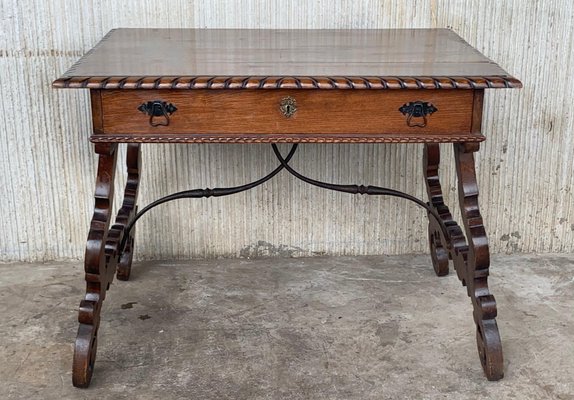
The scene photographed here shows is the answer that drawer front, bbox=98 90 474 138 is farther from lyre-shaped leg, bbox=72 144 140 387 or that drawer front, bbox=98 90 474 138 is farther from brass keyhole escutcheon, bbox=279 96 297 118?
lyre-shaped leg, bbox=72 144 140 387

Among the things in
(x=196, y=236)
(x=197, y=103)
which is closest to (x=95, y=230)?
(x=197, y=103)

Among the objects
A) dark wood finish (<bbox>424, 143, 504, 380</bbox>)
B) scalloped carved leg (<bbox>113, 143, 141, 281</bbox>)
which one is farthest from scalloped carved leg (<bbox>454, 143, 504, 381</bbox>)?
scalloped carved leg (<bbox>113, 143, 141, 281</bbox>)

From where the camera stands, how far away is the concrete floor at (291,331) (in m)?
1.89

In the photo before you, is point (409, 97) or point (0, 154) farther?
point (0, 154)

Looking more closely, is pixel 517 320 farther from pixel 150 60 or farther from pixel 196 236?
pixel 150 60

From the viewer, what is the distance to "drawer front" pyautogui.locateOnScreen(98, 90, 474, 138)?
173 cm

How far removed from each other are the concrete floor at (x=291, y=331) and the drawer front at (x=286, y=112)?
1.97 feet

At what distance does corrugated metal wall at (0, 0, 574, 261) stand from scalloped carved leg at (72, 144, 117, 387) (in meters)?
0.68

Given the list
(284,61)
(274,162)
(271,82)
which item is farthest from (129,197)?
(271,82)

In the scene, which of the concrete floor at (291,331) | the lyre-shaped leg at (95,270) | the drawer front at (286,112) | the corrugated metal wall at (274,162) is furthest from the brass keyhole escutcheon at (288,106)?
the corrugated metal wall at (274,162)

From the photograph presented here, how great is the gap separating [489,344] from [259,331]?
2.01 ft

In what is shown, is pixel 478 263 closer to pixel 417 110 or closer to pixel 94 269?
pixel 417 110

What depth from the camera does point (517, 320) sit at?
2205 millimetres

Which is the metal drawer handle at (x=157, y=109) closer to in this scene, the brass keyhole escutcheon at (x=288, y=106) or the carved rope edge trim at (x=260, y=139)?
the carved rope edge trim at (x=260, y=139)
